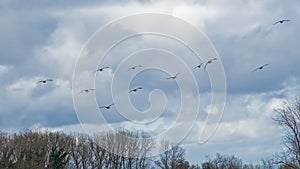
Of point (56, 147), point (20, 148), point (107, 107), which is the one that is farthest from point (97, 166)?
point (107, 107)

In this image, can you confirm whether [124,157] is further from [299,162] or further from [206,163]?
[299,162]

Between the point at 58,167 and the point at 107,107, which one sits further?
the point at 58,167

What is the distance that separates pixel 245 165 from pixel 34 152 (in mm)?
78858

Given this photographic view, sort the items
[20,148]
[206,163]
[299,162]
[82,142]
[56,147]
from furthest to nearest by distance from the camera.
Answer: [206,163] → [82,142] → [56,147] → [20,148] → [299,162]

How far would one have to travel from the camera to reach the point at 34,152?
103 m

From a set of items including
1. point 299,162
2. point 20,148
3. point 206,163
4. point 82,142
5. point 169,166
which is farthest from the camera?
point 206,163

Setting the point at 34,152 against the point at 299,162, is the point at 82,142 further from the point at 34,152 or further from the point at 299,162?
the point at 299,162

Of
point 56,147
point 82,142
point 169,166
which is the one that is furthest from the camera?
→ point 169,166

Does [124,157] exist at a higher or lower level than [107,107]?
higher

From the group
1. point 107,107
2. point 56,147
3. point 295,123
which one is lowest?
point 107,107

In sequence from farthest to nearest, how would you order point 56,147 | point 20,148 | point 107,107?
point 56,147
point 20,148
point 107,107

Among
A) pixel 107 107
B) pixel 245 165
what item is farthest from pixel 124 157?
pixel 107 107

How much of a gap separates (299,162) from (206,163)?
9161 cm

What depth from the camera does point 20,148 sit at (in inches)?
3999
